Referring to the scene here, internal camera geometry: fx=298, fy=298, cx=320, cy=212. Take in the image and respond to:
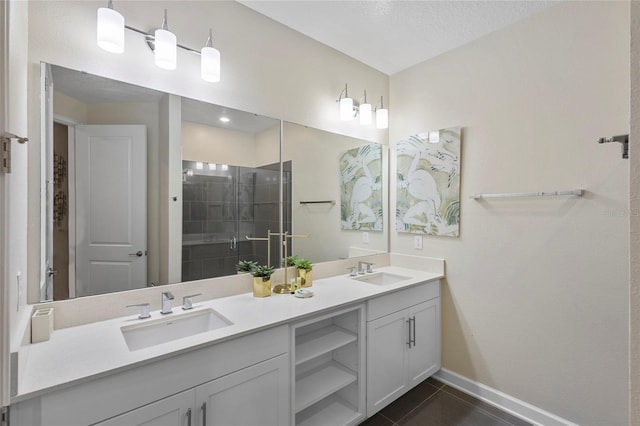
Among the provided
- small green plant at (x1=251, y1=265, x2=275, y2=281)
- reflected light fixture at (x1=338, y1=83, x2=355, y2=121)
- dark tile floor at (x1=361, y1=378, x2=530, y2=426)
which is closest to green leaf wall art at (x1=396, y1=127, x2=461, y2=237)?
reflected light fixture at (x1=338, y1=83, x2=355, y2=121)

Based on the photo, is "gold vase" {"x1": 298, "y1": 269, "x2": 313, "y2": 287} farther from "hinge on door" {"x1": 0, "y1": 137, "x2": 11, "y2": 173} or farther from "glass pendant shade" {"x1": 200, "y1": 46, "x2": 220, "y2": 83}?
"hinge on door" {"x1": 0, "y1": 137, "x2": 11, "y2": 173}

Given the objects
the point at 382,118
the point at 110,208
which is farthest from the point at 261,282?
the point at 382,118

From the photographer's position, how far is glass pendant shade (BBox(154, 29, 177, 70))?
1.46 metres

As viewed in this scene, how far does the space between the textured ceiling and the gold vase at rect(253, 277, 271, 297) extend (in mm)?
1708

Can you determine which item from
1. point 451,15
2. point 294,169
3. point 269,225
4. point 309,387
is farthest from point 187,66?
point 309,387

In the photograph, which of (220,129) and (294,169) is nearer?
(220,129)

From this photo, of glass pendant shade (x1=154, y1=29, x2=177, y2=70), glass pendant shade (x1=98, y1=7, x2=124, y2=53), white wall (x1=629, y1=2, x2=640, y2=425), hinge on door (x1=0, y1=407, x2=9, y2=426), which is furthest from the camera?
glass pendant shade (x1=154, y1=29, x2=177, y2=70)

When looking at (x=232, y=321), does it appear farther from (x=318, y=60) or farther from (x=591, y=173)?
(x=591, y=173)

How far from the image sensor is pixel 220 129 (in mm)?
1802

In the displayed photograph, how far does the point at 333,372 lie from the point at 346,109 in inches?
73.8

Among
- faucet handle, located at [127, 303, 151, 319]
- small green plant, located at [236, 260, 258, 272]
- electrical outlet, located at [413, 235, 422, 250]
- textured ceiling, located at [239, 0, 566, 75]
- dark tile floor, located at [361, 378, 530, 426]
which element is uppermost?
textured ceiling, located at [239, 0, 566, 75]

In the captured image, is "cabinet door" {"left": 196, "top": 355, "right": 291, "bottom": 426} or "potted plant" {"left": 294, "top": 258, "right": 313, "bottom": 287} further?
"potted plant" {"left": 294, "top": 258, "right": 313, "bottom": 287}

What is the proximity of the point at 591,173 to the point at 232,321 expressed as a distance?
2.11m

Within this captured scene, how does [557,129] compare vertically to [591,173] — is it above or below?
above
